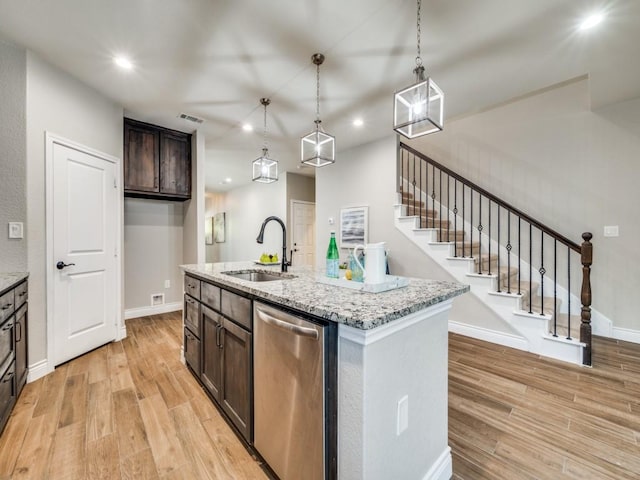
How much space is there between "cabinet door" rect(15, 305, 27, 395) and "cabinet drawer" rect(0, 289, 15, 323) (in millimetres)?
192

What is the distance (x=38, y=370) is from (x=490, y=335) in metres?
4.30

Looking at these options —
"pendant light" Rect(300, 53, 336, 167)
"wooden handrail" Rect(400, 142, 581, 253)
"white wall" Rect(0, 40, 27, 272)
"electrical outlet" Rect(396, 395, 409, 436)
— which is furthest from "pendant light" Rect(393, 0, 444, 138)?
"white wall" Rect(0, 40, 27, 272)

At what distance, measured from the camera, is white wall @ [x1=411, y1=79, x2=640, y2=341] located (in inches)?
121

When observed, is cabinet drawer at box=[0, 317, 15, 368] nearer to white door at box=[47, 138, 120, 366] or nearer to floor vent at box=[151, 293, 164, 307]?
white door at box=[47, 138, 120, 366]

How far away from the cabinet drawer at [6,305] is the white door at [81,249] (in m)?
0.68

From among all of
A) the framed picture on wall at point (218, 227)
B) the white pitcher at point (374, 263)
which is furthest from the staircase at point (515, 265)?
the framed picture on wall at point (218, 227)

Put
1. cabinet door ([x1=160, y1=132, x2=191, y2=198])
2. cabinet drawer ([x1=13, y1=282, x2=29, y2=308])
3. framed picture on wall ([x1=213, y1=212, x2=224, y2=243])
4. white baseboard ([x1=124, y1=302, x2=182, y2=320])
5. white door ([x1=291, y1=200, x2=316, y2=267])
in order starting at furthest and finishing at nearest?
framed picture on wall ([x1=213, y1=212, x2=224, y2=243]) < white door ([x1=291, y1=200, x2=316, y2=267]) < white baseboard ([x1=124, y1=302, x2=182, y2=320]) < cabinet door ([x1=160, y1=132, x2=191, y2=198]) < cabinet drawer ([x1=13, y1=282, x2=29, y2=308])

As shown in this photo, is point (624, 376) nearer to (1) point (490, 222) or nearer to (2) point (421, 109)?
(1) point (490, 222)

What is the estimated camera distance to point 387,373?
3.38ft

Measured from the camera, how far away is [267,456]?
54.0 inches

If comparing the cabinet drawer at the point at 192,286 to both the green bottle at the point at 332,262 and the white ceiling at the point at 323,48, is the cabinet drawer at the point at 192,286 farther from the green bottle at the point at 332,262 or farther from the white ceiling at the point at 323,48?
the white ceiling at the point at 323,48

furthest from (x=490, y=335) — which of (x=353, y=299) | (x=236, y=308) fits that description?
(x=236, y=308)

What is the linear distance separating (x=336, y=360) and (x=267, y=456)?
78cm

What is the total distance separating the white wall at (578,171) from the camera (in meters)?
3.07
